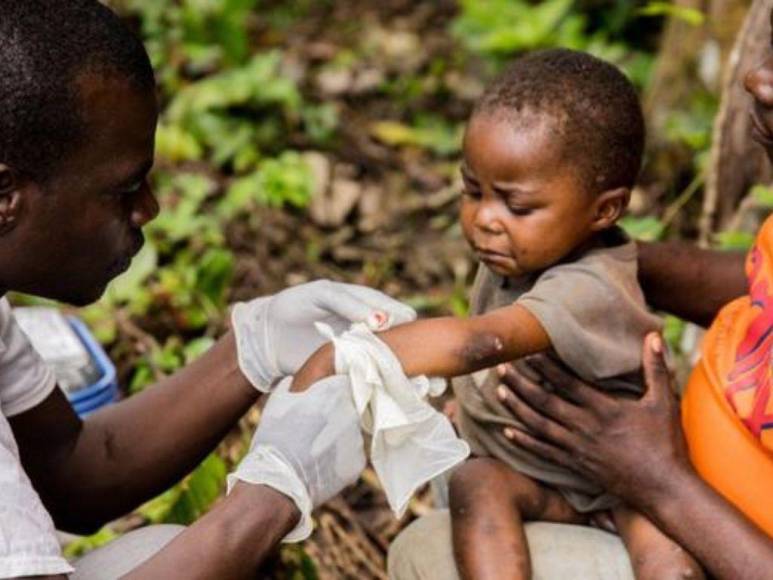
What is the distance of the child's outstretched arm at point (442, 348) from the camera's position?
86.7 inches

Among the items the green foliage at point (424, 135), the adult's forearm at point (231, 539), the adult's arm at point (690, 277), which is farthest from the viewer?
the green foliage at point (424, 135)

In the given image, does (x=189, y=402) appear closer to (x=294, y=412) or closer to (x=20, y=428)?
(x=20, y=428)

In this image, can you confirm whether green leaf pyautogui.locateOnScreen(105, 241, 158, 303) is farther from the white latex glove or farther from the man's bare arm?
the white latex glove

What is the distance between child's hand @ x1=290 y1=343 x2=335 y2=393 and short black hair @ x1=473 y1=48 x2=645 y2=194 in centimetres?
52

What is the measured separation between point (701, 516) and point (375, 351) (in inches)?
23.6

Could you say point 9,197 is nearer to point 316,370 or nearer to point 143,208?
point 143,208

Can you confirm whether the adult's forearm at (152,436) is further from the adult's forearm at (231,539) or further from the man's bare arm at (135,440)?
the adult's forearm at (231,539)

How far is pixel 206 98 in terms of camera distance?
4793 millimetres

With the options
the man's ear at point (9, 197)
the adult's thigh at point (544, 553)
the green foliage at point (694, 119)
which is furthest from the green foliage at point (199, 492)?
the green foliage at point (694, 119)

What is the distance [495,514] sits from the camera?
2391mm

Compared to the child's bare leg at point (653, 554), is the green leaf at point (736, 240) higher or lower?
higher

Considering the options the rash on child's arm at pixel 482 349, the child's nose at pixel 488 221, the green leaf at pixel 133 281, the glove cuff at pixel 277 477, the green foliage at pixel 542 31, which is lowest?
the green leaf at pixel 133 281

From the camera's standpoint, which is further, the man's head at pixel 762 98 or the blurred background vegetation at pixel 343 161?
the blurred background vegetation at pixel 343 161

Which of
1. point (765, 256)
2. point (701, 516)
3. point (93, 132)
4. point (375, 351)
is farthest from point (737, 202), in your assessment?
point (93, 132)
